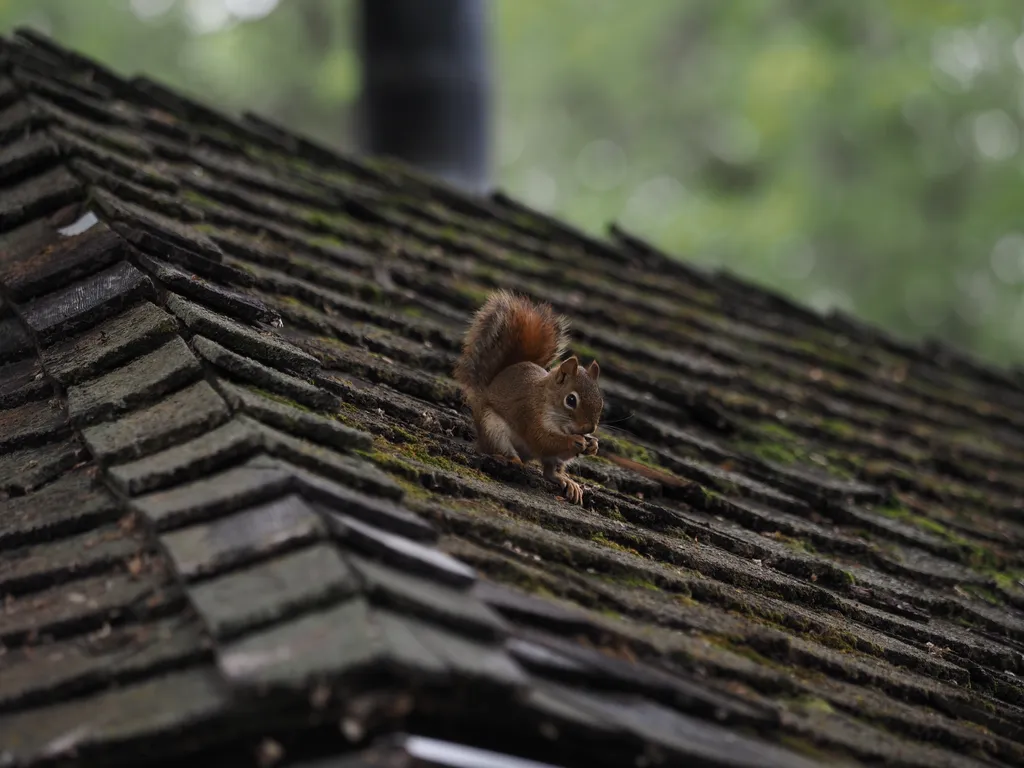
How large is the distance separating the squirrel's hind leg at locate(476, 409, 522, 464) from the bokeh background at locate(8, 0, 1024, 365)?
10.8 meters

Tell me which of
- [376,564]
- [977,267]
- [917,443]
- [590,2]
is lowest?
[376,564]

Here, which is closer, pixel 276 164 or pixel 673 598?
pixel 673 598

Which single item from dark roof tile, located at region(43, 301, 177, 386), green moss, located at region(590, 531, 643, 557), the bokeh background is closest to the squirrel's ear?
green moss, located at region(590, 531, 643, 557)

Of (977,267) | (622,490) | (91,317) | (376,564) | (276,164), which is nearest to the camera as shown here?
(376,564)

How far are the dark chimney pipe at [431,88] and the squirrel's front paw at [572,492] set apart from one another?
4.39 metres

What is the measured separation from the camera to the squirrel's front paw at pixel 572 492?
2980 millimetres

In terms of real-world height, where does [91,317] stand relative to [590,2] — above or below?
below

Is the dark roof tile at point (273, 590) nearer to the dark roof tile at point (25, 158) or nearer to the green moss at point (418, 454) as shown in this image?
the green moss at point (418, 454)

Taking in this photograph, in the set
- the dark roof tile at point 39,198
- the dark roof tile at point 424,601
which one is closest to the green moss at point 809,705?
the dark roof tile at point 424,601

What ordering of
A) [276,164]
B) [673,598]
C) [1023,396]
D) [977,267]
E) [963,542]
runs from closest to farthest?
[673,598] < [963,542] < [276,164] < [1023,396] < [977,267]

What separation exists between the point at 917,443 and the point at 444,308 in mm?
1815

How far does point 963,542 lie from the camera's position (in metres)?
3.93

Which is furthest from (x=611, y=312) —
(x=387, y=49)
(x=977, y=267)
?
(x=977, y=267)

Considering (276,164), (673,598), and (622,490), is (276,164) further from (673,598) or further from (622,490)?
(673,598)
